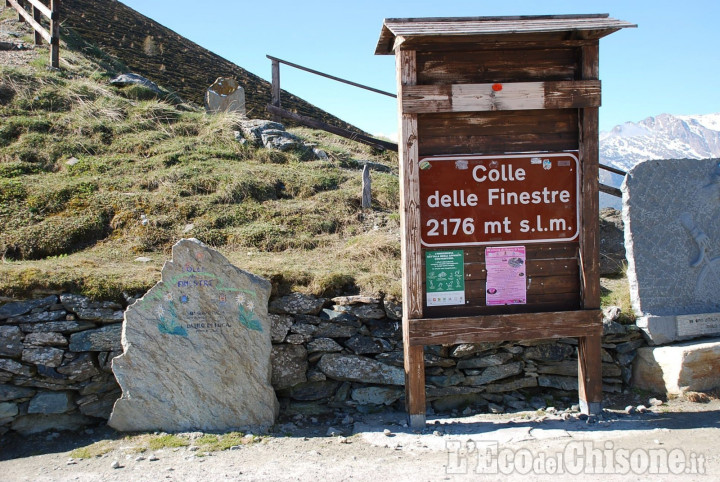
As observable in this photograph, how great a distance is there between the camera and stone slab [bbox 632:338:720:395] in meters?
5.84

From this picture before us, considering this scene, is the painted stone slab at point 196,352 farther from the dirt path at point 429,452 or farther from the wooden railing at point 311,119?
the wooden railing at point 311,119

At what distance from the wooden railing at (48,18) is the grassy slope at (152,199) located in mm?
560

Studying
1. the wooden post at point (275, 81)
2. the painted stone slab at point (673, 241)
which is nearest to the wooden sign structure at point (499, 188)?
the painted stone slab at point (673, 241)

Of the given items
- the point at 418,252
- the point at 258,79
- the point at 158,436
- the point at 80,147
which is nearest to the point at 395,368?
the point at 418,252

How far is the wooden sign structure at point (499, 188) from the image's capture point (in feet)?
17.0

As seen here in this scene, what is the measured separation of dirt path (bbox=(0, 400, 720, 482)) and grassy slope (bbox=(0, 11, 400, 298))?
1442mm

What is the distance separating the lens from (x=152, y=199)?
8.20m

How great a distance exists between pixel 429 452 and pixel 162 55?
1462cm

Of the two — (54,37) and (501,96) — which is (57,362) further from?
(54,37)

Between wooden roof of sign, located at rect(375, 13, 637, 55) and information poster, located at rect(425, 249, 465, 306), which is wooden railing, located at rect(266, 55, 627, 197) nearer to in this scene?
wooden roof of sign, located at rect(375, 13, 637, 55)

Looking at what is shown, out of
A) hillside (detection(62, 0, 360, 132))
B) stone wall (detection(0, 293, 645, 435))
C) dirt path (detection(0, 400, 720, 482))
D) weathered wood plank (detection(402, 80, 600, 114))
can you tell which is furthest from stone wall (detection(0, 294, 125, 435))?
hillside (detection(62, 0, 360, 132))

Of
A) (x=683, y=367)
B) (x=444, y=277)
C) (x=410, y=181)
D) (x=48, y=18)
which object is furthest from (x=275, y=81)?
(x=683, y=367)

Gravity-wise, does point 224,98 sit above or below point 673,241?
above

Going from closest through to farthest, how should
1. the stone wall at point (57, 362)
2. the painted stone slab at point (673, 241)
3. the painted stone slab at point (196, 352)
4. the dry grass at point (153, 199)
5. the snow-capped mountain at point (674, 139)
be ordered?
the painted stone slab at point (196, 352) → the stone wall at point (57, 362) → the painted stone slab at point (673, 241) → the dry grass at point (153, 199) → the snow-capped mountain at point (674, 139)
